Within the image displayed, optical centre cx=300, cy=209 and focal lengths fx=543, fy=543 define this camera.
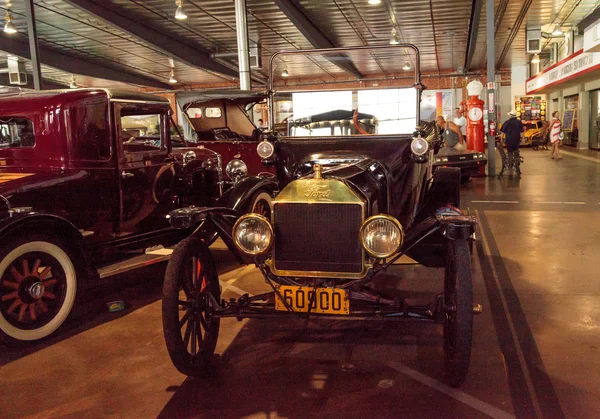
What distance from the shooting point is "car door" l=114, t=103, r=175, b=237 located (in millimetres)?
5121

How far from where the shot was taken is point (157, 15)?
15328mm

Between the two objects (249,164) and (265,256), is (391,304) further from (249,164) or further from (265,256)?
(249,164)

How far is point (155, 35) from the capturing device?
17.2 meters

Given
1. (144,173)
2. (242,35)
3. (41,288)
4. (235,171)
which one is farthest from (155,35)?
Answer: (41,288)

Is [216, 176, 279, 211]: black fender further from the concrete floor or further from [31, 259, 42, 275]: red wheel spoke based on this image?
[31, 259, 42, 275]: red wheel spoke

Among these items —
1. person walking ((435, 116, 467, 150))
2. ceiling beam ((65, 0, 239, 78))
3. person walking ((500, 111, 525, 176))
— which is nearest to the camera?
person walking ((435, 116, 467, 150))

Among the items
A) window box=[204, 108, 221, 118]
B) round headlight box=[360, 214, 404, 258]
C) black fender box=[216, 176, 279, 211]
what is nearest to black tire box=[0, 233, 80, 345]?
black fender box=[216, 176, 279, 211]

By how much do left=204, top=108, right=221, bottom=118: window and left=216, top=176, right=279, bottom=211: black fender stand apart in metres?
4.28

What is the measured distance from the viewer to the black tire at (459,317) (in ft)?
9.79

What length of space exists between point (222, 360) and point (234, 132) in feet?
21.0

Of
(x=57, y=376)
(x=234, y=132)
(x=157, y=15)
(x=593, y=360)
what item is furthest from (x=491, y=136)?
(x=57, y=376)

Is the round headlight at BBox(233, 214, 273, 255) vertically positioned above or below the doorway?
below

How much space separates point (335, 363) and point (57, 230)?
2468 mm

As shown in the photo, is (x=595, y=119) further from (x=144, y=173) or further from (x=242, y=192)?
(x=144, y=173)
